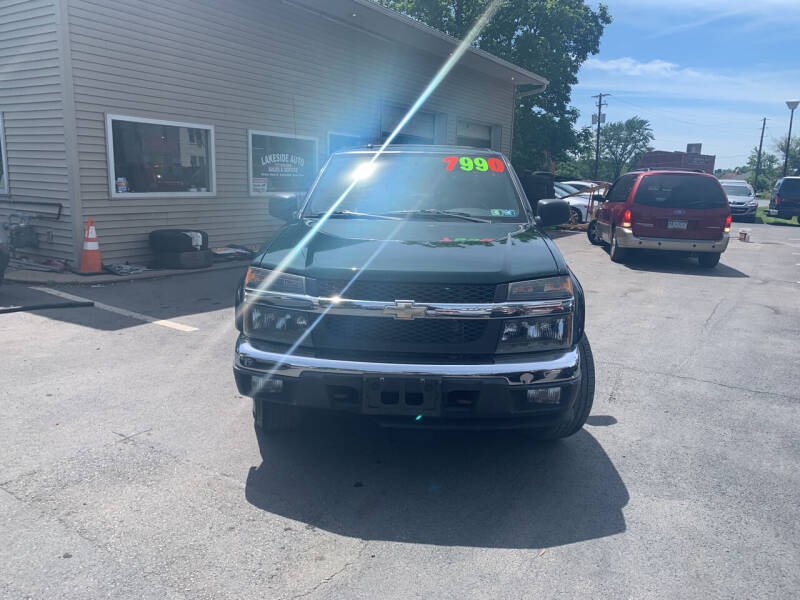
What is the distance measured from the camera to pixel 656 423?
4.24m

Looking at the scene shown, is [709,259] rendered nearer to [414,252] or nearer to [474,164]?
[474,164]

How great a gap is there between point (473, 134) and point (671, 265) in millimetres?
9780

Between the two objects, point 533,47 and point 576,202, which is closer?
point 576,202

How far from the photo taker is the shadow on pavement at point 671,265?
38.1 ft

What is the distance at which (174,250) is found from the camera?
10102 millimetres

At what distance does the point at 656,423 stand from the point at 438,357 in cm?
199

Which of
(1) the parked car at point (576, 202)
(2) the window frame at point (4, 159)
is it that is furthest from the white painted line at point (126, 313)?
(1) the parked car at point (576, 202)

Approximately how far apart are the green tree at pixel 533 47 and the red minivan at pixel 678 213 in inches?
733

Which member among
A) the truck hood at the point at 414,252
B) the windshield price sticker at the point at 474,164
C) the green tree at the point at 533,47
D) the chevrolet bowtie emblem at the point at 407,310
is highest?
the green tree at the point at 533,47

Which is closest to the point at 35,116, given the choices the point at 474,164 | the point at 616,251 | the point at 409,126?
the point at 474,164

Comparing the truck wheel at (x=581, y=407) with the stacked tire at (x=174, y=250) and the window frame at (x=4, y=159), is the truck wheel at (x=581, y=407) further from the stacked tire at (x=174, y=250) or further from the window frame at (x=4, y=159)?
the window frame at (x=4, y=159)

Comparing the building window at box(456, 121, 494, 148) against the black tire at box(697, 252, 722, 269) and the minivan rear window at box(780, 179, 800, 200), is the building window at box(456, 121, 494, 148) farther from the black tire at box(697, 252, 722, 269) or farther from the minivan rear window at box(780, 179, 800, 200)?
the minivan rear window at box(780, 179, 800, 200)

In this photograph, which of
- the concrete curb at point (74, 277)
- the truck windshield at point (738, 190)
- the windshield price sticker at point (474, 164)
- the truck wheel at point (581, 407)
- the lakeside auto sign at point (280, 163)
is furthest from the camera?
the truck windshield at point (738, 190)

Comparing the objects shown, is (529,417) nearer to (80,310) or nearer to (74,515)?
(74,515)
